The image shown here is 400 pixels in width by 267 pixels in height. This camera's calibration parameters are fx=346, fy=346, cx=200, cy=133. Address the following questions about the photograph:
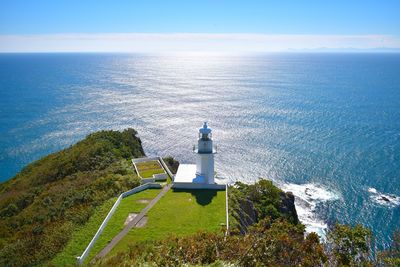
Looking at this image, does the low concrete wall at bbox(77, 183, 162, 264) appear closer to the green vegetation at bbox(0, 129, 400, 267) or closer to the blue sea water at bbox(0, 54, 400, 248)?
the green vegetation at bbox(0, 129, 400, 267)

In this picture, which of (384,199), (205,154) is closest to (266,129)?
(384,199)

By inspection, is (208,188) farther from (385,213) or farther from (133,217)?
(385,213)

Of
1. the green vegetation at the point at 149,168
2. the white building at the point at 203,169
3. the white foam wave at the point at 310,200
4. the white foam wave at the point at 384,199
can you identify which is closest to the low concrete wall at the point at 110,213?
the white building at the point at 203,169

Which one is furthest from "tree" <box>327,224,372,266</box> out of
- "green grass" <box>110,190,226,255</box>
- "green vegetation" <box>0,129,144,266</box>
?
"green vegetation" <box>0,129,144,266</box>

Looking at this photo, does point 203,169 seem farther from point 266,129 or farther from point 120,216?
point 266,129

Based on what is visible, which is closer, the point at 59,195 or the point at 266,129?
the point at 59,195

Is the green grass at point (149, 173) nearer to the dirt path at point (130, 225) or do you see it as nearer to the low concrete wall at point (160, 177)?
the low concrete wall at point (160, 177)
